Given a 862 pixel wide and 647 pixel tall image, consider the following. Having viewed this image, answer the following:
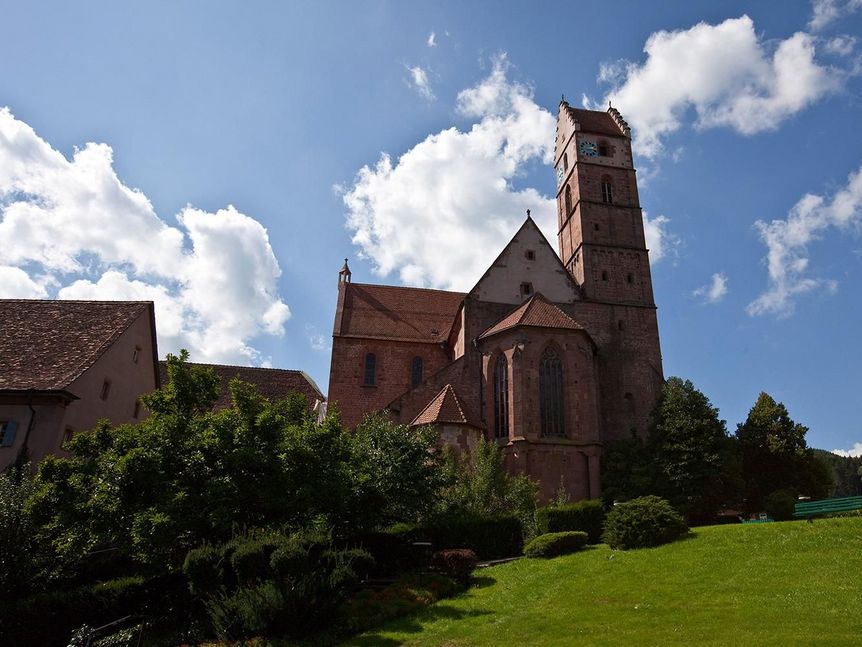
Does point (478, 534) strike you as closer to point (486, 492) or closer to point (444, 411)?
point (486, 492)

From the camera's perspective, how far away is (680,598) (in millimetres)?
14000

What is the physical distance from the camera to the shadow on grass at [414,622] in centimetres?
1284

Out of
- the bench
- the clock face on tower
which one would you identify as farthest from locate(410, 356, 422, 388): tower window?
the bench

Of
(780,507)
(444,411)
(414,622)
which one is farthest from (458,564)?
(780,507)

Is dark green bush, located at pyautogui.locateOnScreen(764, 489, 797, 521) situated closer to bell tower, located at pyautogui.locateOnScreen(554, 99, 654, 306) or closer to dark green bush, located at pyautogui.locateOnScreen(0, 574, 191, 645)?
bell tower, located at pyautogui.locateOnScreen(554, 99, 654, 306)

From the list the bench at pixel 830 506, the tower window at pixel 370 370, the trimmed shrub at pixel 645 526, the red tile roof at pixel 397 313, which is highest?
the red tile roof at pixel 397 313

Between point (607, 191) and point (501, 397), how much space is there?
19.4 meters

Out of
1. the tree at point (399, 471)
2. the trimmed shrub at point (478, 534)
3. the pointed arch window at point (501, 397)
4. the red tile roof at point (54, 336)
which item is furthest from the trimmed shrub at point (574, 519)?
the red tile roof at point (54, 336)

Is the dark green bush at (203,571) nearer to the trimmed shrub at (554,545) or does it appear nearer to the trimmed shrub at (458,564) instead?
the trimmed shrub at (458,564)

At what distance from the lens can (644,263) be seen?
41000 mm

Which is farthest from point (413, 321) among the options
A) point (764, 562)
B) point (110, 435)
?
point (764, 562)

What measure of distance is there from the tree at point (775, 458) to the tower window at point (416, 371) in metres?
22.9

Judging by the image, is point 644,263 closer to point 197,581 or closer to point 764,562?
point 764,562

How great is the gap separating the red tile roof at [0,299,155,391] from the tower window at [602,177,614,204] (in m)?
31.3
